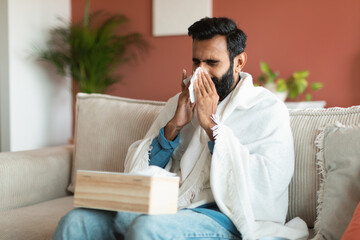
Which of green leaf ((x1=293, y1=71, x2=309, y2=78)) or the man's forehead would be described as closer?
the man's forehead

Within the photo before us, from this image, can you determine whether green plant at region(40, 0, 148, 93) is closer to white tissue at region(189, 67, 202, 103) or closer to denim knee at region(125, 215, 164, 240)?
white tissue at region(189, 67, 202, 103)

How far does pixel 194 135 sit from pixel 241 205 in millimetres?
356

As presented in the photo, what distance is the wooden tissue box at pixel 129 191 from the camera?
1.25 metres

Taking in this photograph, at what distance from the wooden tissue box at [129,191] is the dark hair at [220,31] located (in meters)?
0.70

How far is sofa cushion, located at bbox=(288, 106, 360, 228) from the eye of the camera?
167cm

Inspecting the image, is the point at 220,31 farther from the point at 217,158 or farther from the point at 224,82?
the point at 217,158

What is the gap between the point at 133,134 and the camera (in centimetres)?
211

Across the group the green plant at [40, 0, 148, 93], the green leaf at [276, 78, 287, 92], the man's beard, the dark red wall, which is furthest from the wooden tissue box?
the green plant at [40, 0, 148, 93]

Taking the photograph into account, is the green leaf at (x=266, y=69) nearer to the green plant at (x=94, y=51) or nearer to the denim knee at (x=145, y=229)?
the green plant at (x=94, y=51)

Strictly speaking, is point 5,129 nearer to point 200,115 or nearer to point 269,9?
point 269,9

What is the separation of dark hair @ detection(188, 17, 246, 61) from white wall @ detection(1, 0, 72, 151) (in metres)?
2.76

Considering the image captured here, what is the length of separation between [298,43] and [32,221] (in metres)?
2.56

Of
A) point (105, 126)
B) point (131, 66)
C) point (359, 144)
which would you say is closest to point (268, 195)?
point (359, 144)

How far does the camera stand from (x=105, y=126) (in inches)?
86.4
